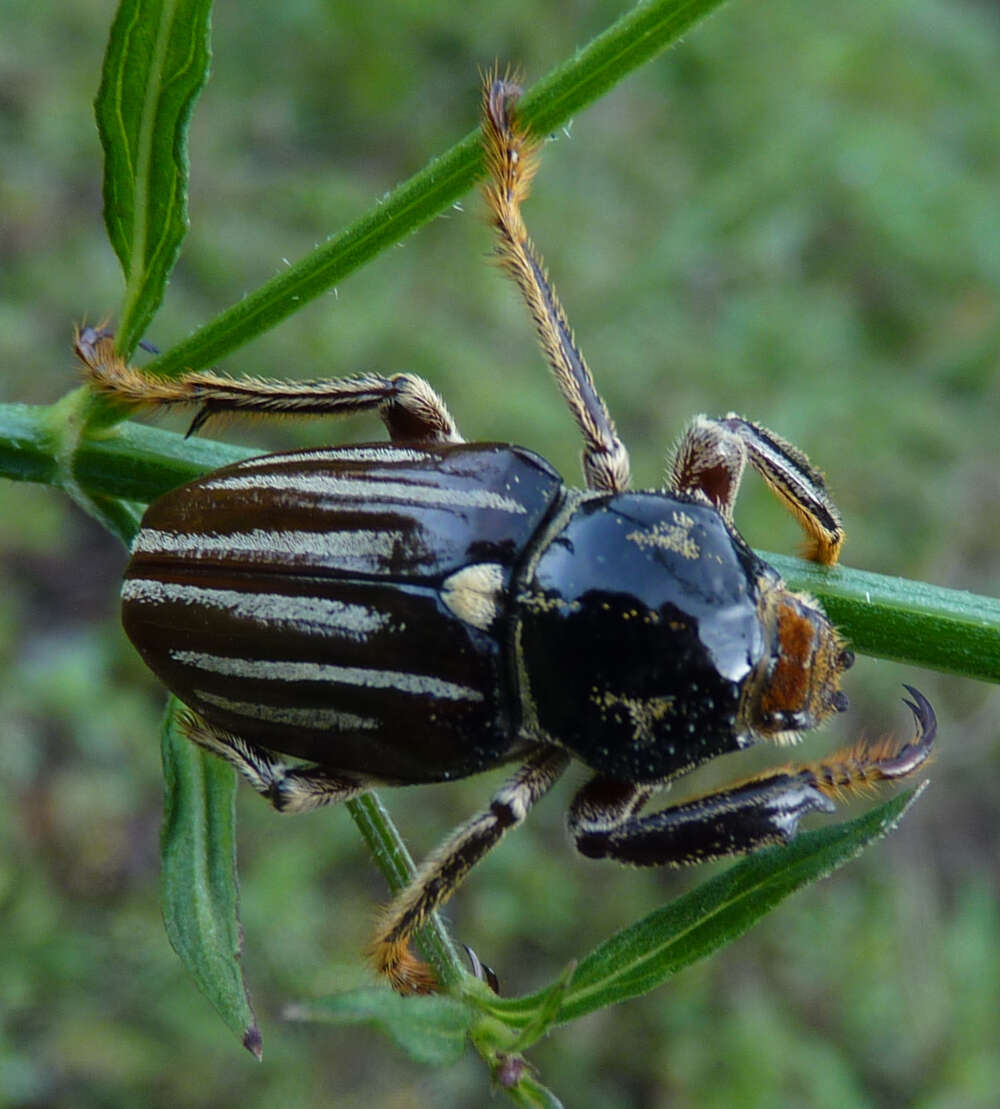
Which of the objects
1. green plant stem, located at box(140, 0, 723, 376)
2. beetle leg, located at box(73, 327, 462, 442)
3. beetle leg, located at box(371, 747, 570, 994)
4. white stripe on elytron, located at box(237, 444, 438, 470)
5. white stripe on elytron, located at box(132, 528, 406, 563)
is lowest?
beetle leg, located at box(371, 747, 570, 994)

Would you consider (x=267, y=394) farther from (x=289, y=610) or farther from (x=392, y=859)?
(x=392, y=859)

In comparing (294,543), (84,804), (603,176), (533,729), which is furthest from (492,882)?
(603,176)

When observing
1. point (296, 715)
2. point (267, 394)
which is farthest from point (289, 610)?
point (267, 394)

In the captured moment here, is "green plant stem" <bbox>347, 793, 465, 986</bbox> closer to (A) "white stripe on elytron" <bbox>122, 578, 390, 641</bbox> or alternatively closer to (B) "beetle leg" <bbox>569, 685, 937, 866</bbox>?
(A) "white stripe on elytron" <bbox>122, 578, 390, 641</bbox>

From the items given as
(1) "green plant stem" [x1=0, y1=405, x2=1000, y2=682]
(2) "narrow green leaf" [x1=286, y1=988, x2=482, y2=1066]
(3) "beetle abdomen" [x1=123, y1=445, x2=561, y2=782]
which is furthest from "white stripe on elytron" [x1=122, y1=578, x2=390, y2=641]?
(2) "narrow green leaf" [x1=286, y1=988, x2=482, y2=1066]

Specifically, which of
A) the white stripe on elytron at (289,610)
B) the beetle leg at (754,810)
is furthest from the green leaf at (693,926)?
the white stripe on elytron at (289,610)
